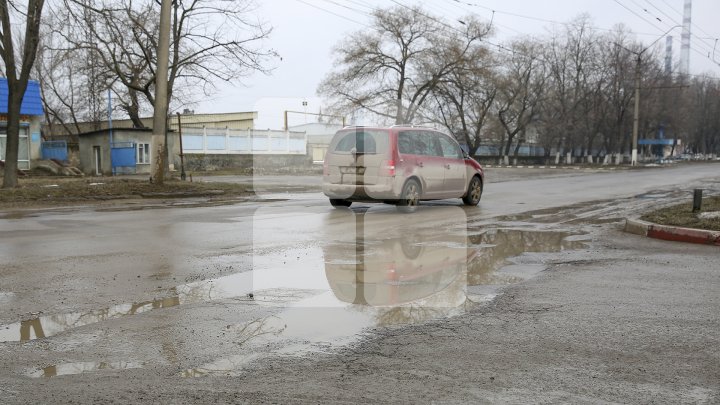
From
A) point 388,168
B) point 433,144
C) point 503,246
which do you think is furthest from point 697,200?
point 388,168

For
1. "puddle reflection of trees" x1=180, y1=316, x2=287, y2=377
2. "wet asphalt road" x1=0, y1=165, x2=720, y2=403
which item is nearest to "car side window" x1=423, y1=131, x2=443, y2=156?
"wet asphalt road" x1=0, y1=165, x2=720, y2=403

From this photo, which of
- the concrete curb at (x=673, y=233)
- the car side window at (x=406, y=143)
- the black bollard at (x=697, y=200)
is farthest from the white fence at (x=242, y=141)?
the concrete curb at (x=673, y=233)

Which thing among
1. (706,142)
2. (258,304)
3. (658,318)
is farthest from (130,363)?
(706,142)

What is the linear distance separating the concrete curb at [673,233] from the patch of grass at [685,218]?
353 mm

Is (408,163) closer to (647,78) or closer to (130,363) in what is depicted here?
(130,363)

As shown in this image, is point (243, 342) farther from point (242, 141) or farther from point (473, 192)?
point (242, 141)

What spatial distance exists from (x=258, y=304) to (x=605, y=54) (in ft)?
211

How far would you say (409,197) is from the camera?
42.9 feet

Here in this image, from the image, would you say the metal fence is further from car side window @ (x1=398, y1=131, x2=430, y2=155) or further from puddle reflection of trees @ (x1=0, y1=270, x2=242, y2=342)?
puddle reflection of trees @ (x1=0, y1=270, x2=242, y2=342)

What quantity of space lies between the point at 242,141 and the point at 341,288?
45.5 meters

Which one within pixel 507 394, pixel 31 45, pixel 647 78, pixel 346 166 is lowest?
pixel 507 394

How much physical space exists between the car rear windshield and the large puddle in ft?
9.93

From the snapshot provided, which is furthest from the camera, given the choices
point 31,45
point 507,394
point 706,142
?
point 706,142

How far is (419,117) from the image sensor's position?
5275 centimetres
